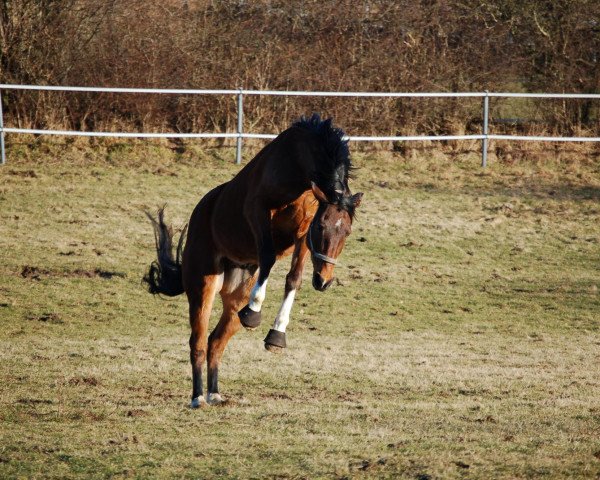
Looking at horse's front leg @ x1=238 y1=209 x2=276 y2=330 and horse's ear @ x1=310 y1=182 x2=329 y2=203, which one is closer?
horse's ear @ x1=310 y1=182 x2=329 y2=203

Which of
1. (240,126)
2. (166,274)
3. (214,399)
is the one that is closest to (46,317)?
(166,274)

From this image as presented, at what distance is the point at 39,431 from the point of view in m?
6.66

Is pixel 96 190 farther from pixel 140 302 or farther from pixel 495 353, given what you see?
pixel 495 353

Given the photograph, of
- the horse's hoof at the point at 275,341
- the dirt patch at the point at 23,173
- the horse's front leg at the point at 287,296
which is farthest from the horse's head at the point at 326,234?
the dirt patch at the point at 23,173

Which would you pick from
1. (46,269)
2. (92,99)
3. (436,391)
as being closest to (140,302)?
(46,269)

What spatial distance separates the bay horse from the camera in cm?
694

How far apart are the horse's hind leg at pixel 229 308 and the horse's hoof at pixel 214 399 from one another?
143 mm

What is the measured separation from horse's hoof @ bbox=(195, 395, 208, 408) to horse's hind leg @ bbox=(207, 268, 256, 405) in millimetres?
281

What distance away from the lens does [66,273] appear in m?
13.1

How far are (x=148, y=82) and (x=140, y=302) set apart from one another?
7.70 meters

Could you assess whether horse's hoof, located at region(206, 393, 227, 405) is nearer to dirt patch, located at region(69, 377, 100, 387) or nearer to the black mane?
dirt patch, located at region(69, 377, 100, 387)

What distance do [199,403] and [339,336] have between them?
339 centimetres

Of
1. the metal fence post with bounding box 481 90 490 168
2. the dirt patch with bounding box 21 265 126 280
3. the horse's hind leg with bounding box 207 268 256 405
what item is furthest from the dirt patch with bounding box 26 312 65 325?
the metal fence post with bounding box 481 90 490 168

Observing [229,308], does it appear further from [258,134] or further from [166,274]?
[258,134]
